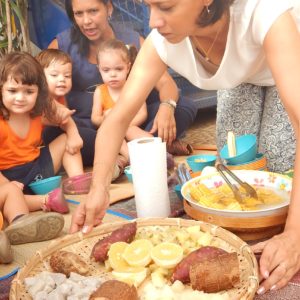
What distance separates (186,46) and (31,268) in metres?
0.79

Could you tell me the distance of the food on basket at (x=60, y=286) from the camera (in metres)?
0.87

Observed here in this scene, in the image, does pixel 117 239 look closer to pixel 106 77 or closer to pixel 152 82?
pixel 152 82

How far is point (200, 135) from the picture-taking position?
Answer: 2994mm

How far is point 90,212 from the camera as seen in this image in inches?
45.6

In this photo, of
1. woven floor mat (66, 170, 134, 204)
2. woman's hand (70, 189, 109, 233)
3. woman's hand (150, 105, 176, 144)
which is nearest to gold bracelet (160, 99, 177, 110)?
woman's hand (150, 105, 176, 144)

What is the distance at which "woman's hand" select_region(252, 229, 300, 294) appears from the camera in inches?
36.2

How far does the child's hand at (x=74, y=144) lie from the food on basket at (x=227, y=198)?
0.85 meters

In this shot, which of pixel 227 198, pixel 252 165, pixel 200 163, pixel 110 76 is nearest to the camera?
pixel 227 198

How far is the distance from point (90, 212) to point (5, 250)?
11.3 inches

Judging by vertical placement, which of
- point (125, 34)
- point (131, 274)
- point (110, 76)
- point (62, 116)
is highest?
point (125, 34)

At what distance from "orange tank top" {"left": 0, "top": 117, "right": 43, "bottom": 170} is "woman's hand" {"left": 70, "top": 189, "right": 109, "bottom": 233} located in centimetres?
85

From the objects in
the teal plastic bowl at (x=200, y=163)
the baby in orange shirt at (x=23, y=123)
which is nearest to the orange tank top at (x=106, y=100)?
the baby in orange shirt at (x=23, y=123)

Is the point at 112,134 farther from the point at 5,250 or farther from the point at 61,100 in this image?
the point at 61,100

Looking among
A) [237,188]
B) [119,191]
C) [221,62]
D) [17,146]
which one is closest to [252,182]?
[237,188]
